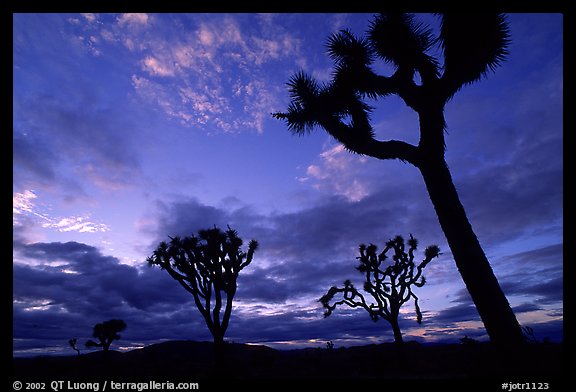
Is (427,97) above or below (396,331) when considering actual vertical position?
above

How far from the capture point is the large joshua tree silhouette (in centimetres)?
444

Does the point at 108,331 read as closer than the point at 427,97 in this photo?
No

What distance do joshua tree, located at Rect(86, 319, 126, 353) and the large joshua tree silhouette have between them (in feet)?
102

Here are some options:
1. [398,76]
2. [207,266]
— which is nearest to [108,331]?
[207,266]

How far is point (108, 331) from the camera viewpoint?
2975 cm

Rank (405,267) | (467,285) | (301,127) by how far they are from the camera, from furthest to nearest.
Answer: (405,267) → (301,127) → (467,285)

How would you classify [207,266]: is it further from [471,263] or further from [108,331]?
[108,331]

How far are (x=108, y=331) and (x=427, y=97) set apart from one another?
3491cm

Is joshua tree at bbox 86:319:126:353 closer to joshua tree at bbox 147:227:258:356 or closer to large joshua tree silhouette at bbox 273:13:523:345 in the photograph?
joshua tree at bbox 147:227:258:356

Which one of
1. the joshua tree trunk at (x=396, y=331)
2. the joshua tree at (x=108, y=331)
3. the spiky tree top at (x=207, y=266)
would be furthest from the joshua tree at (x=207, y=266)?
the joshua tree at (x=108, y=331)
